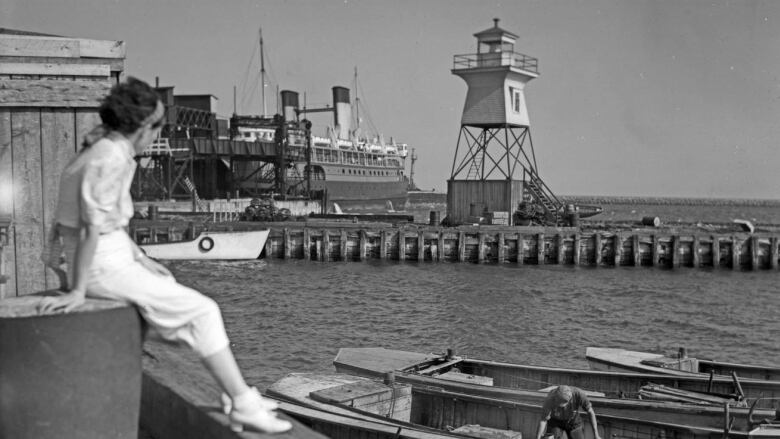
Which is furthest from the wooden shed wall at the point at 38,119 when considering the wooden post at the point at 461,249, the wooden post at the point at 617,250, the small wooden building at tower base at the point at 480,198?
the small wooden building at tower base at the point at 480,198

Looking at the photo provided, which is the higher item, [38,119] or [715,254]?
[38,119]

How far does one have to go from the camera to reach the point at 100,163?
3.51m

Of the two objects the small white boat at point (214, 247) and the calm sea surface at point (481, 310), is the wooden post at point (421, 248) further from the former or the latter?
the small white boat at point (214, 247)

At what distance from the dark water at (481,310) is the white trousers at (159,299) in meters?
16.0

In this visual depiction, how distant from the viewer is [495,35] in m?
54.8

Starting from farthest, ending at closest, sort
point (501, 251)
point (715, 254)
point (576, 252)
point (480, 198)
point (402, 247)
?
1. point (480, 198)
2. point (402, 247)
3. point (715, 254)
4. point (576, 252)
5. point (501, 251)

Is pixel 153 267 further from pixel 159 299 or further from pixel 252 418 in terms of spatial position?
pixel 252 418

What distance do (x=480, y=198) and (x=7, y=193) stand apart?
4923 centimetres

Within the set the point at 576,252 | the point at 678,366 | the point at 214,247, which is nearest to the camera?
the point at 678,366

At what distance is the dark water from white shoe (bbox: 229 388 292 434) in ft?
52.1

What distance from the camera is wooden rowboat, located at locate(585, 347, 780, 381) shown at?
1617cm

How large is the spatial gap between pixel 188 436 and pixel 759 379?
47.6ft

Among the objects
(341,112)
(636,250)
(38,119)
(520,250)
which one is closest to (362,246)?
(520,250)

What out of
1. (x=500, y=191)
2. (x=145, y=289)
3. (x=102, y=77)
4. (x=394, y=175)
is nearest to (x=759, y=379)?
(x=102, y=77)
